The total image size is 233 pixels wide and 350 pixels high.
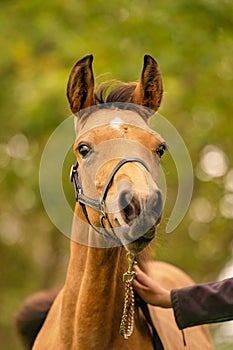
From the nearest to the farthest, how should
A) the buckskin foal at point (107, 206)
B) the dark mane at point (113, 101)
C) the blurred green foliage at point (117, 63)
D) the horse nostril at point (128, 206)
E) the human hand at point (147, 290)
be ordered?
the horse nostril at point (128, 206) < the buckskin foal at point (107, 206) < the dark mane at point (113, 101) < the human hand at point (147, 290) < the blurred green foliage at point (117, 63)

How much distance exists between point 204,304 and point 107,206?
118 cm

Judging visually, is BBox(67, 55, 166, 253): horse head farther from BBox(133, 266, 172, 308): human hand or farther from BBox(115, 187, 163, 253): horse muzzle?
BBox(133, 266, 172, 308): human hand

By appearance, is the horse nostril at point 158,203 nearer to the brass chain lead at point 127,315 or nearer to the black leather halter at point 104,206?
the black leather halter at point 104,206

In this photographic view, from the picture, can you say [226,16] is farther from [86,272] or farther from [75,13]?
[86,272]

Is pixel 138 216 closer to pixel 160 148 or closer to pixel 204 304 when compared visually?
pixel 160 148

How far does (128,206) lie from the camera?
3691mm

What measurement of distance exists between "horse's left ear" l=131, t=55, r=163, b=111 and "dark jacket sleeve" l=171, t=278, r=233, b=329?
1136 millimetres

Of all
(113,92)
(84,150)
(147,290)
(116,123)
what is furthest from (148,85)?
(147,290)

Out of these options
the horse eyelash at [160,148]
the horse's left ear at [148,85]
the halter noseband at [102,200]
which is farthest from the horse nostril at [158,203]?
the horse's left ear at [148,85]

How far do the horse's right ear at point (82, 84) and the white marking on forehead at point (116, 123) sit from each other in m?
0.32

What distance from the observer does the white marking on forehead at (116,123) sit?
4.16 metres

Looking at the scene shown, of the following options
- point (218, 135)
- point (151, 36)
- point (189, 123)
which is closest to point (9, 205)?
point (189, 123)

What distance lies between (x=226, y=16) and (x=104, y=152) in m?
4.64

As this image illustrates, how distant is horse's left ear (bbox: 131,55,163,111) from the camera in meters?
4.54
